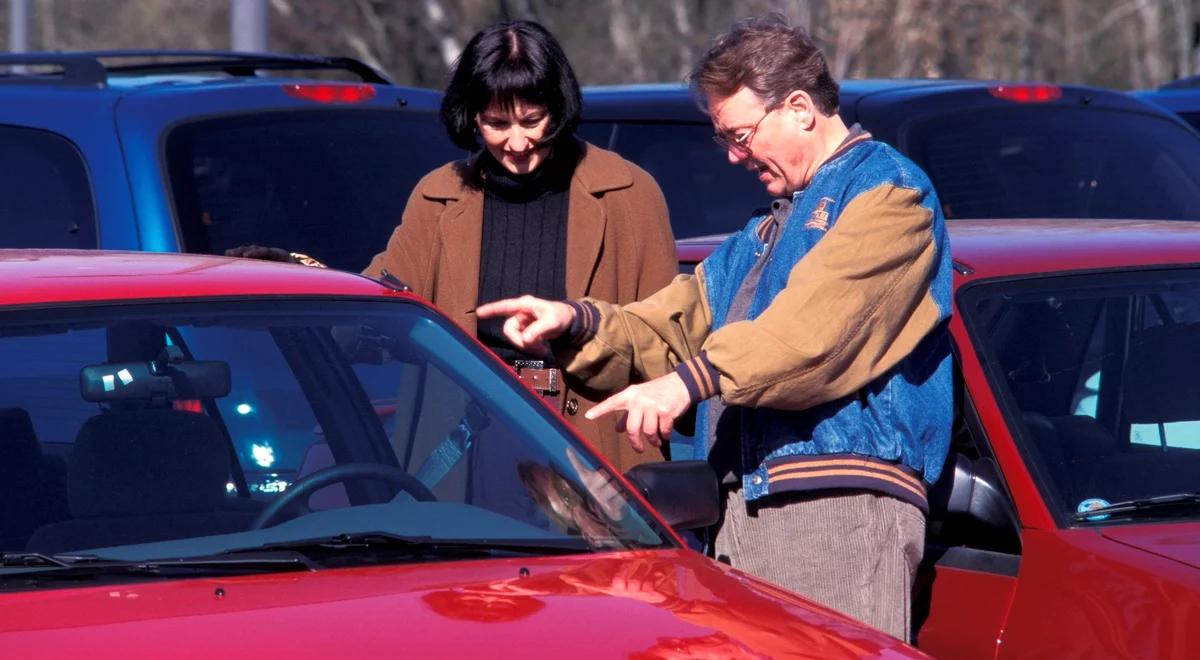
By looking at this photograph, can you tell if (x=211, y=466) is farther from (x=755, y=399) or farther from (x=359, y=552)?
(x=755, y=399)

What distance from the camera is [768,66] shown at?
3602 mm

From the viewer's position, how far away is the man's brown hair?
3602mm

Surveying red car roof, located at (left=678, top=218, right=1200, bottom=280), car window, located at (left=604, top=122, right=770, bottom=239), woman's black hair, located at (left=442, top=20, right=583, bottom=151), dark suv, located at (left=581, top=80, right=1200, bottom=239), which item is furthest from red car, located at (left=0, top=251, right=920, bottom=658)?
car window, located at (left=604, top=122, right=770, bottom=239)

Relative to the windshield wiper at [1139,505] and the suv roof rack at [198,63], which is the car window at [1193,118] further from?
the windshield wiper at [1139,505]

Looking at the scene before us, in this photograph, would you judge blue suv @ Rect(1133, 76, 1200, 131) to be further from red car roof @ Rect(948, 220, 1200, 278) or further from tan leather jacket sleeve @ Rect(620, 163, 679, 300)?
tan leather jacket sleeve @ Rect(620, 163, 679, 300)

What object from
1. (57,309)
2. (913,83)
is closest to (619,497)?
(57,309)

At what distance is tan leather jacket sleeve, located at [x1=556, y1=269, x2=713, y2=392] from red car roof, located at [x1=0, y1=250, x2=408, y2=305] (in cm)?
39

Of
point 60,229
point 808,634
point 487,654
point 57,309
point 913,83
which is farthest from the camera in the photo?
point 913,83

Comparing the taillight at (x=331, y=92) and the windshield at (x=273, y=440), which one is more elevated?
the taillight at (x=331, y=92)

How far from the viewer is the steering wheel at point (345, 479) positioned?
10.7ft

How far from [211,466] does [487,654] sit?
2.85ft

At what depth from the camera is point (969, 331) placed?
4.09 metres

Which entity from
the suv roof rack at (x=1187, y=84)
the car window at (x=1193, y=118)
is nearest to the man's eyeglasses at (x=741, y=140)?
the car window at (x=1193, y=118)

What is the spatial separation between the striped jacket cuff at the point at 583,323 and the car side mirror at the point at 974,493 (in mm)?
761
